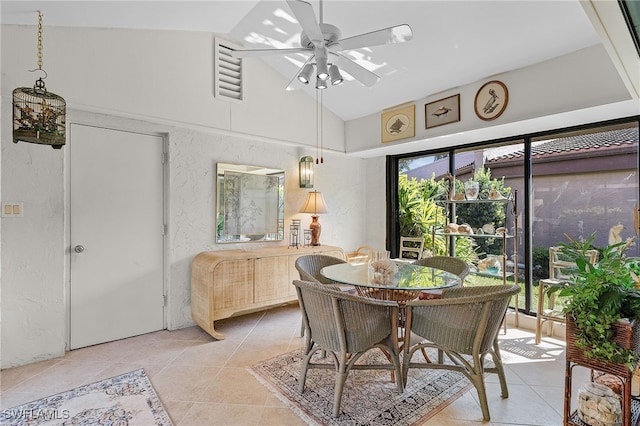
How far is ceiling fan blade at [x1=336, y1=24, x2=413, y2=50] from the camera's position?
80.0 inches

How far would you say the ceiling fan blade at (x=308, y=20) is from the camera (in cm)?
180

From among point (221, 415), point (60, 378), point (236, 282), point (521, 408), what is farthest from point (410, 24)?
point (60, 378)

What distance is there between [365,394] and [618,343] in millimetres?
1506

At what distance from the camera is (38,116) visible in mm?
2445

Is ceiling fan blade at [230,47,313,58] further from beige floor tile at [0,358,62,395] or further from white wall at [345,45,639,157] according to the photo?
beige floor tile at [0,358,62,395]

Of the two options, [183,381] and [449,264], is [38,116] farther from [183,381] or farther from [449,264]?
[449,264]

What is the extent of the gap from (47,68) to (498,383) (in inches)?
180

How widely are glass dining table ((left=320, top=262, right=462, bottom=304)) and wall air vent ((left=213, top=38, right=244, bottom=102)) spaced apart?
97.3 inches

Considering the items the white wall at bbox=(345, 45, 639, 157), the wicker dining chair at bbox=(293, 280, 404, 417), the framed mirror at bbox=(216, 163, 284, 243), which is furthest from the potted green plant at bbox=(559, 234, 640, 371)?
the framed mirror at bbox=(216, 163, 284, 243)

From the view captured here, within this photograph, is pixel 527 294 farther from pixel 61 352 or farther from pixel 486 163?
pixel 61 352

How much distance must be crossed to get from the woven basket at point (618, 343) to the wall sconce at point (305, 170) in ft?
11.5

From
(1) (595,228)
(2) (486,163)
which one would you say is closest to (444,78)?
(2) (486,163)

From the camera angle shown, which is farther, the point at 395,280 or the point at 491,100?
the point at 491,100

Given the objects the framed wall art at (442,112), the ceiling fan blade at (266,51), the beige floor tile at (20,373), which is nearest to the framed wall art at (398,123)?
the framed wall art at (442,112)
